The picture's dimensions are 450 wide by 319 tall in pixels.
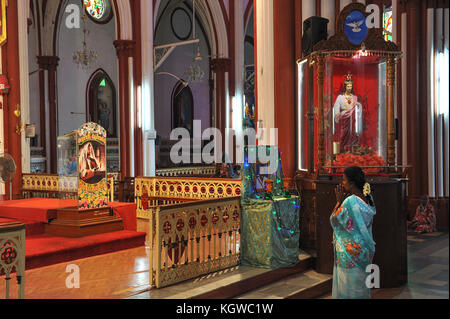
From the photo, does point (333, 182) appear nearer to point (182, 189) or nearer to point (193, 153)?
point (182, 189)

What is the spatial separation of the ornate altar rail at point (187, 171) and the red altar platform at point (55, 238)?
26.2 feet

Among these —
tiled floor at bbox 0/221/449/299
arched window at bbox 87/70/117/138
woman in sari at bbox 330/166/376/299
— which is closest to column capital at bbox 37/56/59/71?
arched window at bbox 87/70/117/138

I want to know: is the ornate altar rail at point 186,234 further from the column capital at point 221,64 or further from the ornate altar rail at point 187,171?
the column capital at point 221,64

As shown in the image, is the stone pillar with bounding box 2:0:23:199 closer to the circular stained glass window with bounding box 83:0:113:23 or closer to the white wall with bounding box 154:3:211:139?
the circular stained glass window with bounding box 83:0:113:23

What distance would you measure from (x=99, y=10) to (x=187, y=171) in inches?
300

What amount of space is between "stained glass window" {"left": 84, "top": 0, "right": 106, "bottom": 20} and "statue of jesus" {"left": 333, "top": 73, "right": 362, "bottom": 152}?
1516 cm

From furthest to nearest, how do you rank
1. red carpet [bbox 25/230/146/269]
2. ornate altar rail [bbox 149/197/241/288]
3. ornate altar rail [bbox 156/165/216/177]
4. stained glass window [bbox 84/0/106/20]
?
stained glass window [bbox 84/0/106/20]
ornate altar rail [bbox 156/165/216/177]
red carpet [bbox 25/230/146/269]
ornate altar rail [bbox 149/197/241/288]

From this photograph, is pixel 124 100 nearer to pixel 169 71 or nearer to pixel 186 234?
pixel 169 71

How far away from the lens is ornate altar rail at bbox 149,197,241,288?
5.39 m

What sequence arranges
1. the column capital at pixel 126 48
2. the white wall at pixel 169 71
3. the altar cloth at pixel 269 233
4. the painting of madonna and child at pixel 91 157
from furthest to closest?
the white wall at pixel 169 71 < the column capital at pixel 126 48 < the painting of madonna and child at pixel 91 157 < the altar cloth at pixel 269 233

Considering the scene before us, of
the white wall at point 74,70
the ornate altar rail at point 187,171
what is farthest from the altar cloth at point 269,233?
the white wall at point 74,70

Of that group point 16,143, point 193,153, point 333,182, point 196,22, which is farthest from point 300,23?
point 196,22

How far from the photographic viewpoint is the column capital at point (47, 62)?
59.6ft

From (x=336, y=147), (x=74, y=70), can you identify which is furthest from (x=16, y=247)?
(x=74, y=70)
